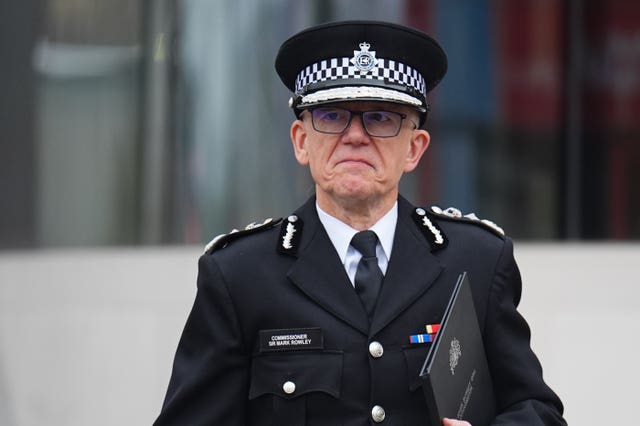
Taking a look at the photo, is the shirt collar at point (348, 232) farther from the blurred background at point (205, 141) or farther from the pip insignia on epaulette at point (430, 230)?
the blurred background at point (205, 141)

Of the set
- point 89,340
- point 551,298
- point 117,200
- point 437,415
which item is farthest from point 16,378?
point 437,415

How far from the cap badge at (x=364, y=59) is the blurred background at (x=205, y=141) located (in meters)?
4.22

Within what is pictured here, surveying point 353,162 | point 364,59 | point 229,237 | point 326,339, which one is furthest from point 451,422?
point 364,59

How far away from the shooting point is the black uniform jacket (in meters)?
2.98

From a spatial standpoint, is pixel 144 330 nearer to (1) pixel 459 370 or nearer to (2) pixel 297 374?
(2) pixel 297 374

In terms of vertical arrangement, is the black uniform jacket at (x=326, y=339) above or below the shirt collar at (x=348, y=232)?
below

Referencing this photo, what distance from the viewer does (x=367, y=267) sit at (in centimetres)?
310

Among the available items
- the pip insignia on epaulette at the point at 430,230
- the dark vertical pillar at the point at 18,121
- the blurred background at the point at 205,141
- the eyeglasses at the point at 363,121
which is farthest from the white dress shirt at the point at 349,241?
the dark vertical pillar at the point at 18,121

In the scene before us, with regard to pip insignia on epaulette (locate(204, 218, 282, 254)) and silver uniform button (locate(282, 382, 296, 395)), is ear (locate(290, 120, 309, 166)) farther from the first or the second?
silver uniform button (locate(282, 382, 296, 395))

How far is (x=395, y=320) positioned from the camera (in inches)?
119

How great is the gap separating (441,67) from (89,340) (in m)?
4.44

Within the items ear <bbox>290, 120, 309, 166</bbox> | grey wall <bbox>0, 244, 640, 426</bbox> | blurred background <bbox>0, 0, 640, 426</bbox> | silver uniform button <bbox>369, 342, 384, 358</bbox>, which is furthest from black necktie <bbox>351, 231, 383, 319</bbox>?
blurred background <bbox>0, 0, 640, 426</bbox>

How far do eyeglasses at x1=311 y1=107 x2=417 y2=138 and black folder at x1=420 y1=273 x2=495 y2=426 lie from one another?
387 mm

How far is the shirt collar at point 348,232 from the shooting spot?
3.11 m
